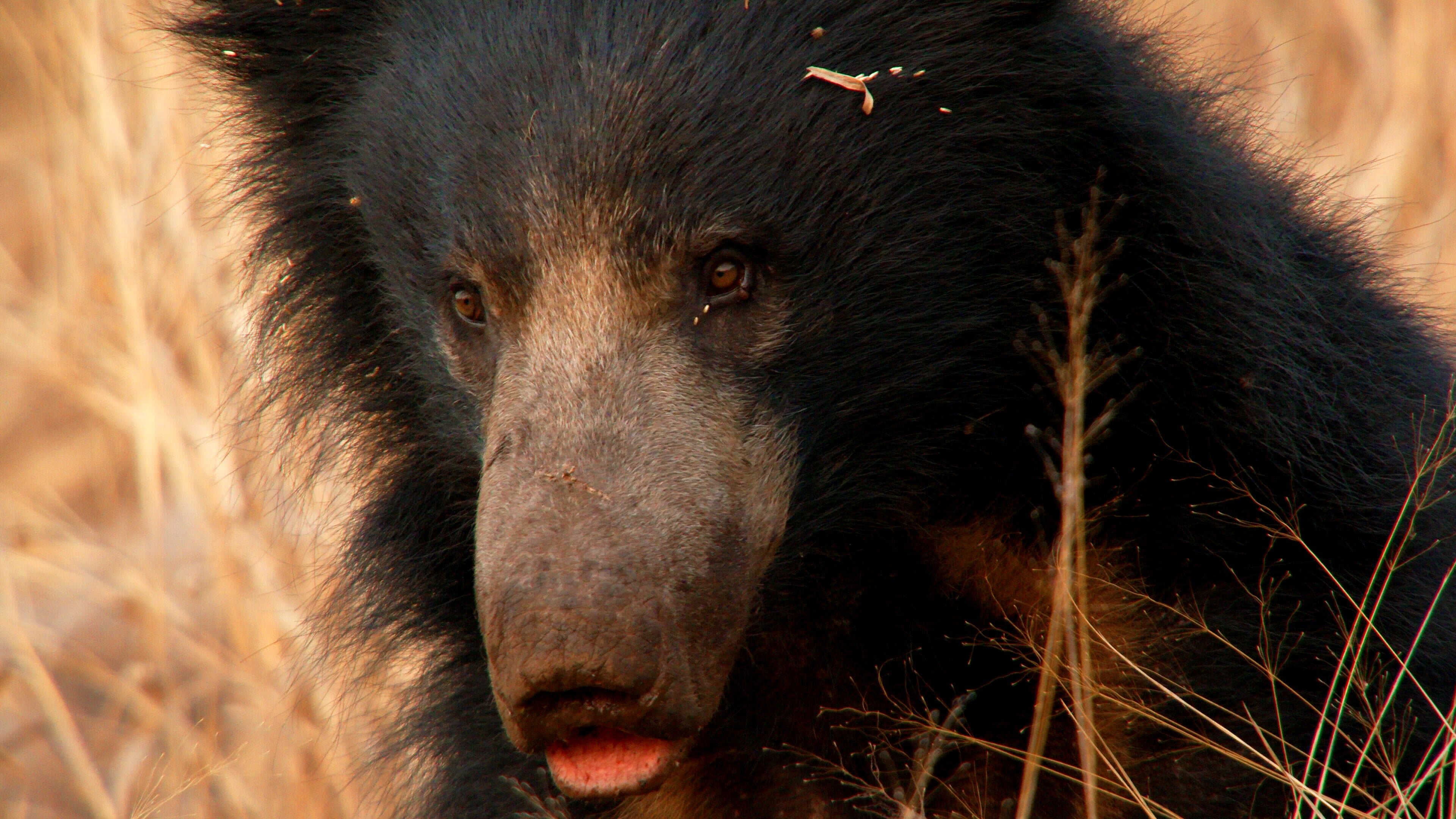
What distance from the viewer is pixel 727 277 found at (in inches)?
109

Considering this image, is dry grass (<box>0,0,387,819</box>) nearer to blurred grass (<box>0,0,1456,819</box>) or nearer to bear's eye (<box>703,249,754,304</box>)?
blurred grass (<box>0,0,1456,819</box>)

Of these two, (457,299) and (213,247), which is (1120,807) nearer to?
(457,299)

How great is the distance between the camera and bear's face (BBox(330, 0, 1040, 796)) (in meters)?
2.40

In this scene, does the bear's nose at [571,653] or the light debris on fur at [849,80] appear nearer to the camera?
the bear's nose at [571,653]

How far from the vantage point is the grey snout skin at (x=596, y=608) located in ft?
7.57

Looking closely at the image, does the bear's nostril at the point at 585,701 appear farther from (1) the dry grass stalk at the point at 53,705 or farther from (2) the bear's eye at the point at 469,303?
(1) the dry grass stalk at the point at 53,705

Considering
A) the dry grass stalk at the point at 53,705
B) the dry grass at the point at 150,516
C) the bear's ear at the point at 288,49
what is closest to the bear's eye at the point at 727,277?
the bear's ear at the point at 288,49

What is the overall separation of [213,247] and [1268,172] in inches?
134

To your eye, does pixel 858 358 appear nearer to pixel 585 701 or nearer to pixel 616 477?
pixel 616 477

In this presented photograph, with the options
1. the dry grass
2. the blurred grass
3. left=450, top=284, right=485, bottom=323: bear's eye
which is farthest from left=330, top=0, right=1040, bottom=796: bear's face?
the dry grass

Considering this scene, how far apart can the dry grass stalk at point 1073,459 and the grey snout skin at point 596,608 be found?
22.2 inches

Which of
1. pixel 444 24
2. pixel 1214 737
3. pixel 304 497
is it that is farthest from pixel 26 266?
pixel 1214 737

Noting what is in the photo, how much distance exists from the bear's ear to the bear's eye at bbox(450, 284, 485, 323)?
572 mm

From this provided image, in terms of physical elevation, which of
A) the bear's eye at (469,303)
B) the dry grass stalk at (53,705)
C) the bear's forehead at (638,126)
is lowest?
the dry grass stalk at (53,705)
